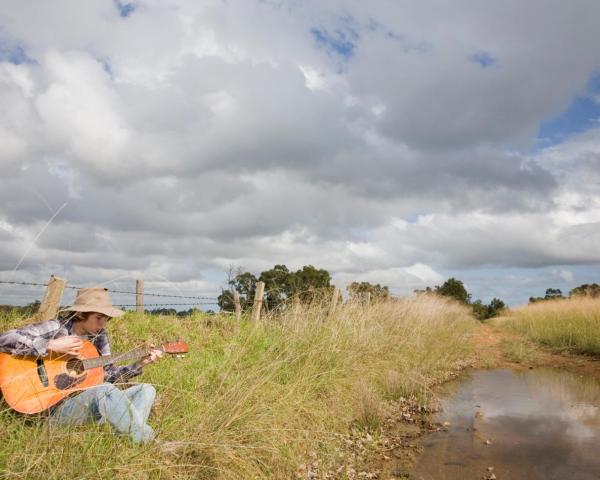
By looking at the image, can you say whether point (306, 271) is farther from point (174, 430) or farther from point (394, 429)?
point (174, 430)

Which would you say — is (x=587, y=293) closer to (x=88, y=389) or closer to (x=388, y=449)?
(x=388, y=449)

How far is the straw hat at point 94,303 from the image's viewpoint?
4.36 metres

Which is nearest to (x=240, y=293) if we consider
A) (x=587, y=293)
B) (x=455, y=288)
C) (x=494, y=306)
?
(x=587, y=293)

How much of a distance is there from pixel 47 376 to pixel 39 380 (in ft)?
0.21

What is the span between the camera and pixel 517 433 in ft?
23.0

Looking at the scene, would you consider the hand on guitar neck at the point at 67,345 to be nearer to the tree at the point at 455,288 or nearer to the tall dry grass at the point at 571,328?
the tall dry grass at the point at 571,328

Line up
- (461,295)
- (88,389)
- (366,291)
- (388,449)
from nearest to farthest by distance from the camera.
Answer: (88,389) < (388,449) < (366,291) < (461,295)

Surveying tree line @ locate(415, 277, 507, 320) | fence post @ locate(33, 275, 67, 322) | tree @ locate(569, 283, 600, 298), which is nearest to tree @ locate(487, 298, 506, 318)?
tree line @ locate(415, 277, 507, 320)

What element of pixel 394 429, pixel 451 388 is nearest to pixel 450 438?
pixel 394 429

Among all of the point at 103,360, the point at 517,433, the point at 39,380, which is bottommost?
the point at 517,433

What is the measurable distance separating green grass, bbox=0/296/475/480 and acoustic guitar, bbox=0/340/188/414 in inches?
6.2

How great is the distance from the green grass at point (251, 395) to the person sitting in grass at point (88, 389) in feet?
0.43

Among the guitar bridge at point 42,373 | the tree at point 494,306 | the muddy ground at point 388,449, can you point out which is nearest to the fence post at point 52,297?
the guitar bridge at point 42,373

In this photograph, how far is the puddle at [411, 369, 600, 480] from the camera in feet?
18.3
